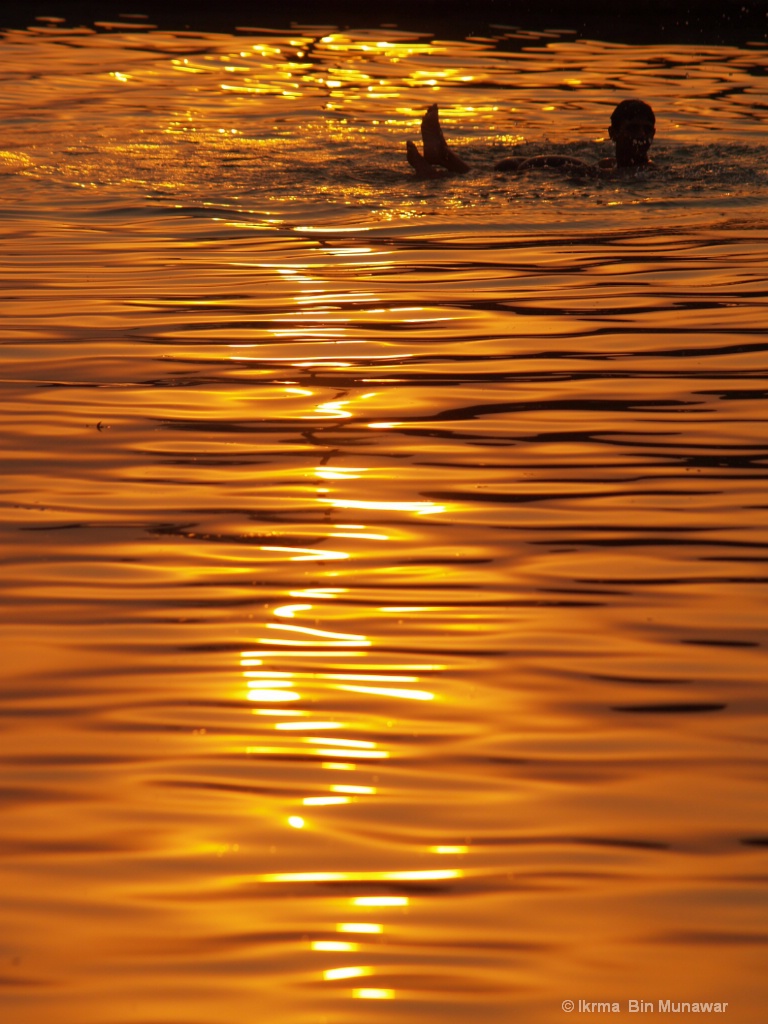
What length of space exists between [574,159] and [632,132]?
1.27 ft

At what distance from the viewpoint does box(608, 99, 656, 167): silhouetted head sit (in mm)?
8383

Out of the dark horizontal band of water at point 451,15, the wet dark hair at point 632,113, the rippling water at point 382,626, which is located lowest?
the rippling water at point 382,626

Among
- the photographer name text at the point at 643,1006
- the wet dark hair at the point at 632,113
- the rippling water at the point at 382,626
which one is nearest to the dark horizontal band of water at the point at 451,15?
the wet dark hair at the point at 632,113

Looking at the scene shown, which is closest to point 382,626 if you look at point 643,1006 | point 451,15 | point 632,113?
point 643,1006

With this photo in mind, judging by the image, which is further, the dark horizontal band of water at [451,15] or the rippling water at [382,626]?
the dark horizontal band of water at [451,15]

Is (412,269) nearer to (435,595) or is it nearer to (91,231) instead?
(91,231)

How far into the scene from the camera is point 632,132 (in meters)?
8.40

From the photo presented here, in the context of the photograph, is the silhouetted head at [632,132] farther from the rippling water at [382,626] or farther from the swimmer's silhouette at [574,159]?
the rippling water at [382,626]

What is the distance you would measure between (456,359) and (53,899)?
2.93 meters

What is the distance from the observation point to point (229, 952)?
203cm

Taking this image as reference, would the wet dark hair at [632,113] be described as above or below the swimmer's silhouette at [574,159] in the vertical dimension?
above

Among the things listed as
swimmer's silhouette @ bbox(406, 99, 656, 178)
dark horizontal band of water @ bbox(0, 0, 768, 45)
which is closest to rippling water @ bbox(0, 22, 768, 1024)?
swimmer's silhouette @ bbox(406, 99, 656, 178)

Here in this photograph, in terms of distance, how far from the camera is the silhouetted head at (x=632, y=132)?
8383 mm

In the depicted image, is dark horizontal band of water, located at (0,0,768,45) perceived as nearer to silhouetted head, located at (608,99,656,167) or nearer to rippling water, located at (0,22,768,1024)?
silhouetted head, located at (608,99,656,167)
